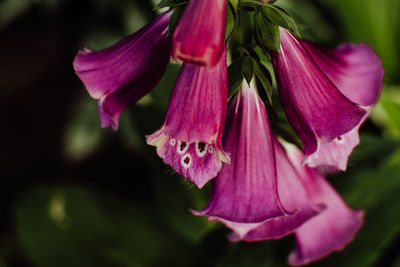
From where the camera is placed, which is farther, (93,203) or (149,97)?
(93,203)

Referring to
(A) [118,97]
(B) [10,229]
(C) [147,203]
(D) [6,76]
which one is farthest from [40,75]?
(A) [118,97]

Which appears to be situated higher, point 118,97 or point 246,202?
point 118,97

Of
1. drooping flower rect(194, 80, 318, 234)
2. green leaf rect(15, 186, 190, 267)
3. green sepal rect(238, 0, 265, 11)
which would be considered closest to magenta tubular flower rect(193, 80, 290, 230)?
drooping flower rect(194, 80, 318, 234)

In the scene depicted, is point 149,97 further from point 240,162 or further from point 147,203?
point 147,203

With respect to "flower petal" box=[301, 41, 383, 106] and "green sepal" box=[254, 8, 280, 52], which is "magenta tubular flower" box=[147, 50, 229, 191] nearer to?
"green sepal" box=[254, 8, 280, 52]

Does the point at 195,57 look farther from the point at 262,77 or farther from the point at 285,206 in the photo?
the point at 285,206

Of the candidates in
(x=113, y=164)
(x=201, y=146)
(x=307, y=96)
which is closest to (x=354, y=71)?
(x=307, y=96)

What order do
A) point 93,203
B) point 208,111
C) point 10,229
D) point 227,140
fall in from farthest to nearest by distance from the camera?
1. point 10,229
2. point 93,203
3. point 227,140
4. point 208,111
